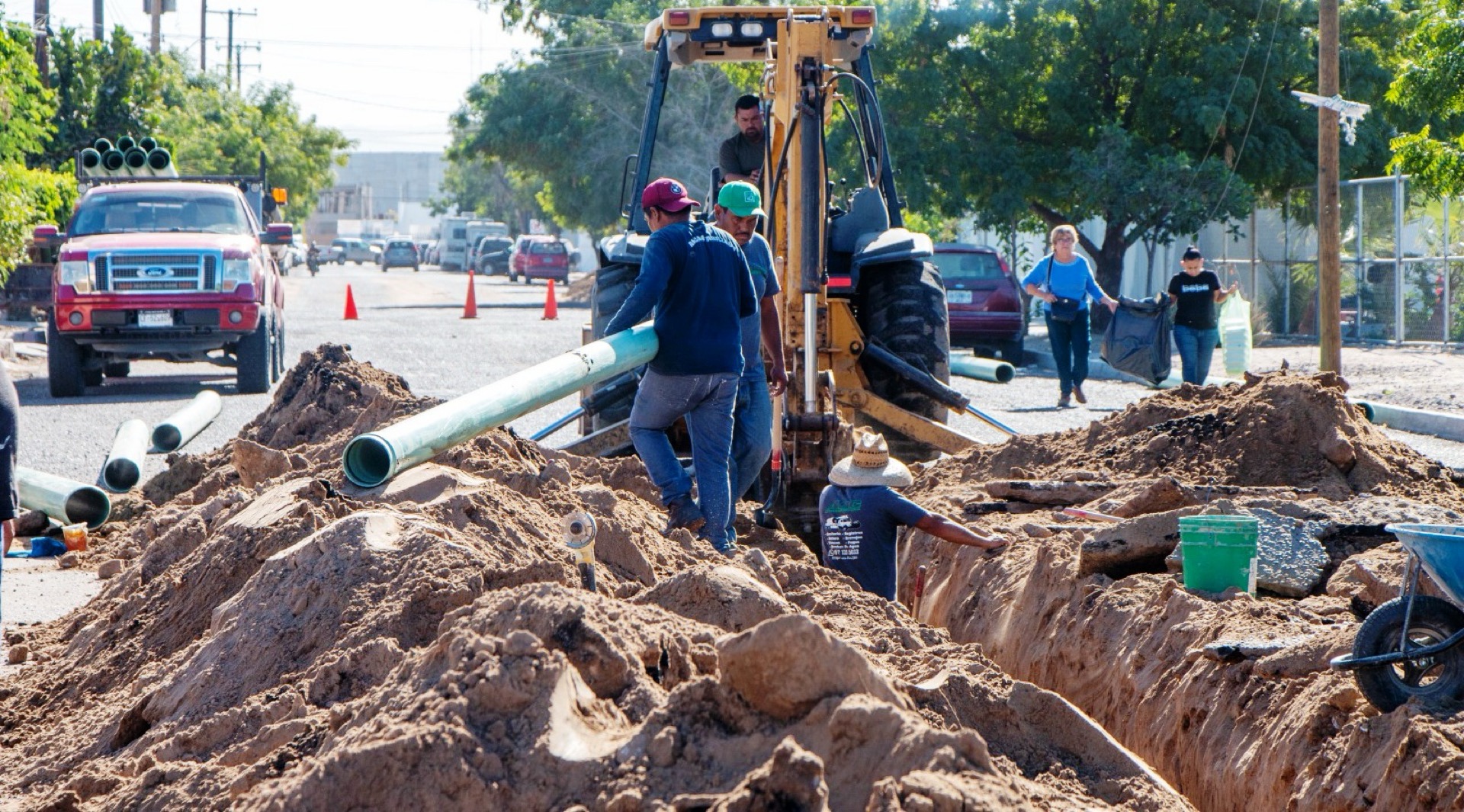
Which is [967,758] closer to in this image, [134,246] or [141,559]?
[141,559]

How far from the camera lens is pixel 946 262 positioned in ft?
71.7

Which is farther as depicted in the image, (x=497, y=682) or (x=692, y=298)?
(x=692, y=298)

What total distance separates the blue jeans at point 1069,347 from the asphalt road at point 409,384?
30 centimetres

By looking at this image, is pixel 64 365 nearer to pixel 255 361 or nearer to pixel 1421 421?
pixel 255 361

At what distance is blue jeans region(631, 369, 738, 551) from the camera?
23.4 feet

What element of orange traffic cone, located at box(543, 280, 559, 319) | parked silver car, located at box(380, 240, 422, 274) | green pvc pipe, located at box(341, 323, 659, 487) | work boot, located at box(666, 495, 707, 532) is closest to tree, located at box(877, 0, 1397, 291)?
orange traffic cone, located at box(543, 280, 559, 319)

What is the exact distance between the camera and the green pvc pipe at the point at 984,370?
12.7 m

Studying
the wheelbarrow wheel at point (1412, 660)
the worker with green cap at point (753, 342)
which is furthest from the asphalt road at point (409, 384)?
the wheelbarrow wheel at point (1412, 660)

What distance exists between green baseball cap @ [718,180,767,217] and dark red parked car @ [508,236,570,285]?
4647cm

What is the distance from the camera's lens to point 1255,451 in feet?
28.2

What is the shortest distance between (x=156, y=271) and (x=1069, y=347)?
29.7 ft

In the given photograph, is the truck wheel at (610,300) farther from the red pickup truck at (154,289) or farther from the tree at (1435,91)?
the tree at (1435,91)

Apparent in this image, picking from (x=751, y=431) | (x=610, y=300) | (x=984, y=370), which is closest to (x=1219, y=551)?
(x=751, y=431)

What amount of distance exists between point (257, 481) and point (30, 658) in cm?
214
